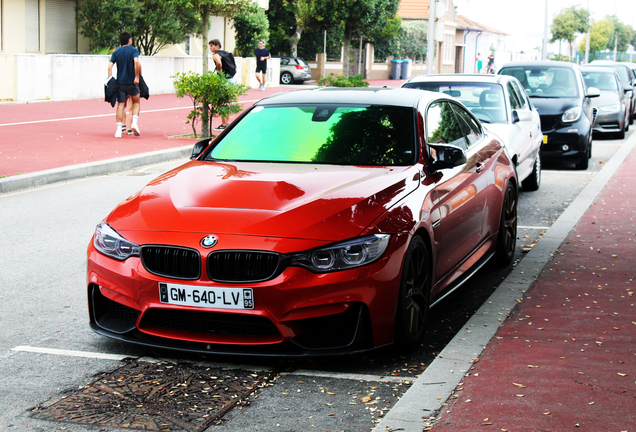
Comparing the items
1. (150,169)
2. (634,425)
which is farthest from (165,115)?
(634,425)

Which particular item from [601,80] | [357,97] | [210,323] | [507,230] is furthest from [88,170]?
[601,80]

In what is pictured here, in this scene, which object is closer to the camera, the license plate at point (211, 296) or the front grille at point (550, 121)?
the license plate at point (211, 296)

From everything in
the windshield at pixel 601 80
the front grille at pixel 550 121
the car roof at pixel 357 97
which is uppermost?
the windshield at pixel 601 80

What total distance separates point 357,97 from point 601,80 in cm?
1801

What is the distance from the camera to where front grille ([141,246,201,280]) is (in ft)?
14.3

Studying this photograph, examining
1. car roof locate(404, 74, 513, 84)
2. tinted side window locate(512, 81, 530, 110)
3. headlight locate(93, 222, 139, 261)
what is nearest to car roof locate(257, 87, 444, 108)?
headlight locate(93, 222, 139, 261)

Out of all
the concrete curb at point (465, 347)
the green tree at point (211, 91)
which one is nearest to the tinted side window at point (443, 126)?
the concrete curb at point (465, 347)

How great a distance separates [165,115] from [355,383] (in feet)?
61.2

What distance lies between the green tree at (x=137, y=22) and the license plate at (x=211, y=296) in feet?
85.0

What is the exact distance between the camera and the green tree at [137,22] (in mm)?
29484

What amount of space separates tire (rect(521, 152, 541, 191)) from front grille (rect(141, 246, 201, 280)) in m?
8.29

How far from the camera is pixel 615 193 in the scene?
1163 cm

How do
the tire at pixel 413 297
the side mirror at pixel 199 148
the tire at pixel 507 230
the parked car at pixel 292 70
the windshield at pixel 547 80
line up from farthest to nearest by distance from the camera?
1. the parked car at pixel 292 70
2. the windshield at pixel 547 80
3. the tire at pixel 507 230
4. the side mirror at pixel 199 148
5. the tire at pixel 413 297

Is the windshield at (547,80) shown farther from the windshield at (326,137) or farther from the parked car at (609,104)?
the windshield at (326,137)
